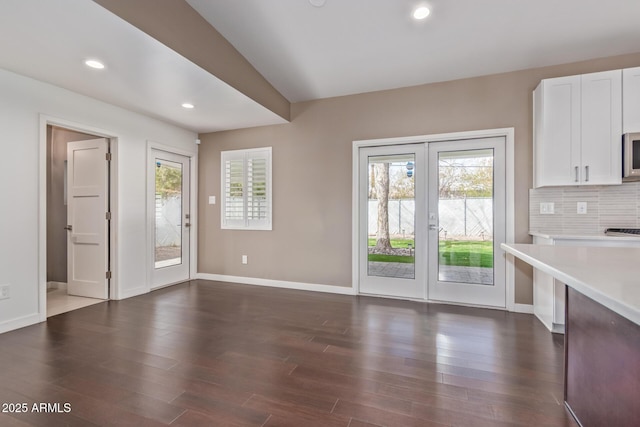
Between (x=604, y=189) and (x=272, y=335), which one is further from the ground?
(x=604, y=189)

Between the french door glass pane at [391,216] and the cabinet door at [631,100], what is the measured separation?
6.73 feet

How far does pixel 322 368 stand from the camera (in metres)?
2.25

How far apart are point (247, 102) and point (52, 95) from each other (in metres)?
2.06

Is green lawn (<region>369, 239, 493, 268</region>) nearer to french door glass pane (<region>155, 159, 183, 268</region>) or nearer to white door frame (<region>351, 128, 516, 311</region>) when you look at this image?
white door frame (<region>351, 128, 516, 311</region>)

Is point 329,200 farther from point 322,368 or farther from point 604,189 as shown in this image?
point 604,189

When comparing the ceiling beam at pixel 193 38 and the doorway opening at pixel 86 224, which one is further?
the doorway opening at pixel 86 224

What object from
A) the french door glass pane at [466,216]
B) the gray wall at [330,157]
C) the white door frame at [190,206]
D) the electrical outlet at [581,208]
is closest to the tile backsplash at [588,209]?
the electrical outlet at [581,208]

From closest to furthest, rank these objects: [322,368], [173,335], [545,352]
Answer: [322,368] < [545,352] < [173,335]

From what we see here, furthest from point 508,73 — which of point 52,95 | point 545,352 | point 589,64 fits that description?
point 52,95

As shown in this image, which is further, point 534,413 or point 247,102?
point 247,102

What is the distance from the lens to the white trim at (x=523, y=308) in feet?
11.5

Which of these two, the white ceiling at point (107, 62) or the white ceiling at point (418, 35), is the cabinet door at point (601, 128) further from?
the white ceiling at point (107, 62)

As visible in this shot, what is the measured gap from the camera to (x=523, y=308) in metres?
3.52

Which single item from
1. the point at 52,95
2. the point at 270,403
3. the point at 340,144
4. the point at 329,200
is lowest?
the point at 270,403
